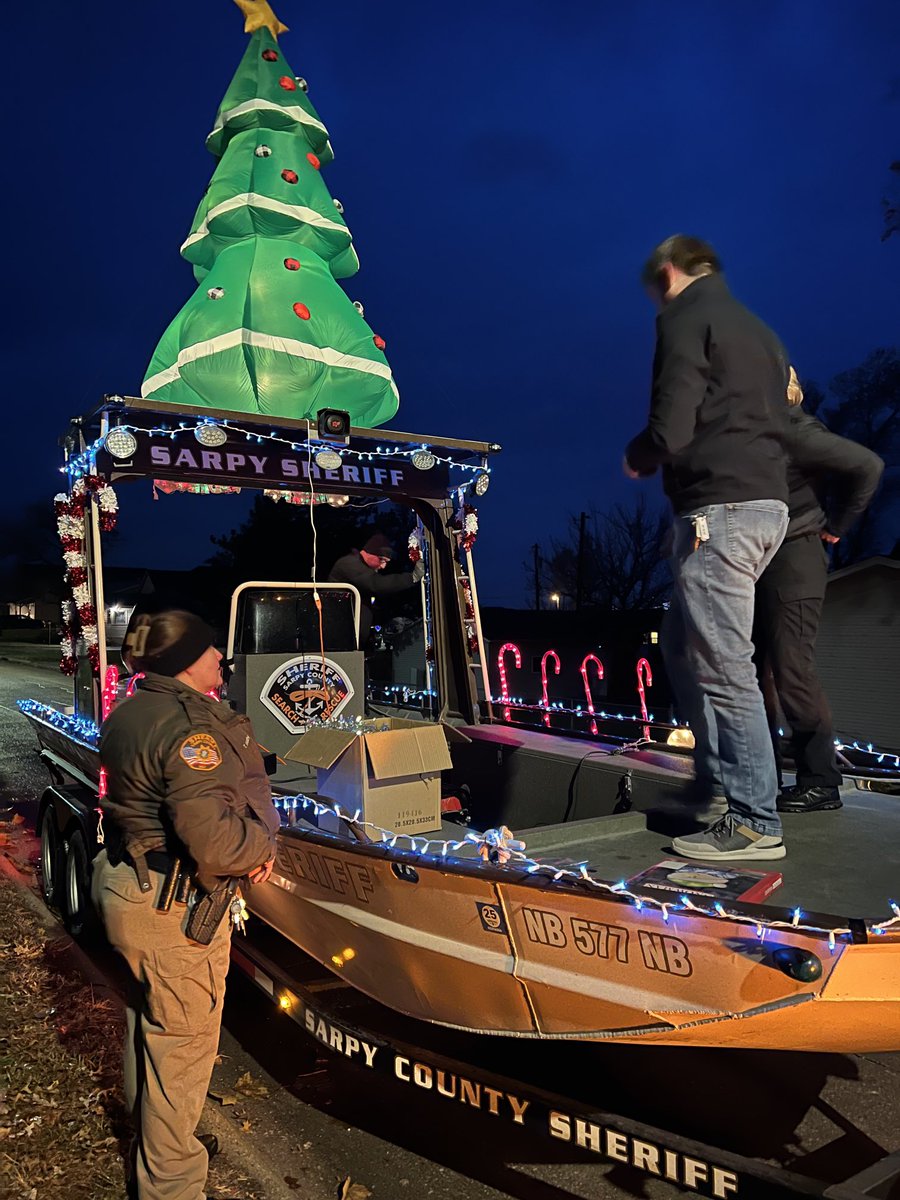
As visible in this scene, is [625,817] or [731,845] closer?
[731,845]

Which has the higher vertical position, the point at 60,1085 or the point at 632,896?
the point at 632,896

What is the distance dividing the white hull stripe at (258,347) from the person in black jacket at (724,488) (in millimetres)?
4567

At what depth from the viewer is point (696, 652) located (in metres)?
2.97

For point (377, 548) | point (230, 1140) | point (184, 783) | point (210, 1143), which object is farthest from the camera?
point (377, 548)

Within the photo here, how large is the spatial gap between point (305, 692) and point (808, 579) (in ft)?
10.9

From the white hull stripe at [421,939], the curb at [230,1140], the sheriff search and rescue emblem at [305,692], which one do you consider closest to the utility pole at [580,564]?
the sheriff search and rescue emblem at [305,692]

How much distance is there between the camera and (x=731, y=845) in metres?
2.82

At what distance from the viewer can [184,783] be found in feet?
8.07

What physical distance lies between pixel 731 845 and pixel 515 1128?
1.46 metres

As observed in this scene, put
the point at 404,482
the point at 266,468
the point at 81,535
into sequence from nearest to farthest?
the point at 81,535 → the point at 266,468 → the point at 404,482

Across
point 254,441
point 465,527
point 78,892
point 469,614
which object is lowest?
point 78,892

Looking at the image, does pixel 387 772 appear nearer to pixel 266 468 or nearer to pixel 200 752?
pixel 200 752

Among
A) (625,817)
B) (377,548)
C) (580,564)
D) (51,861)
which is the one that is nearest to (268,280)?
(377,548)

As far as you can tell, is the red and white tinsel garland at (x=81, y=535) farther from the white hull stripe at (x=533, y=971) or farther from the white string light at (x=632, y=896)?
the white hull stripe at (x=533, y=971)
